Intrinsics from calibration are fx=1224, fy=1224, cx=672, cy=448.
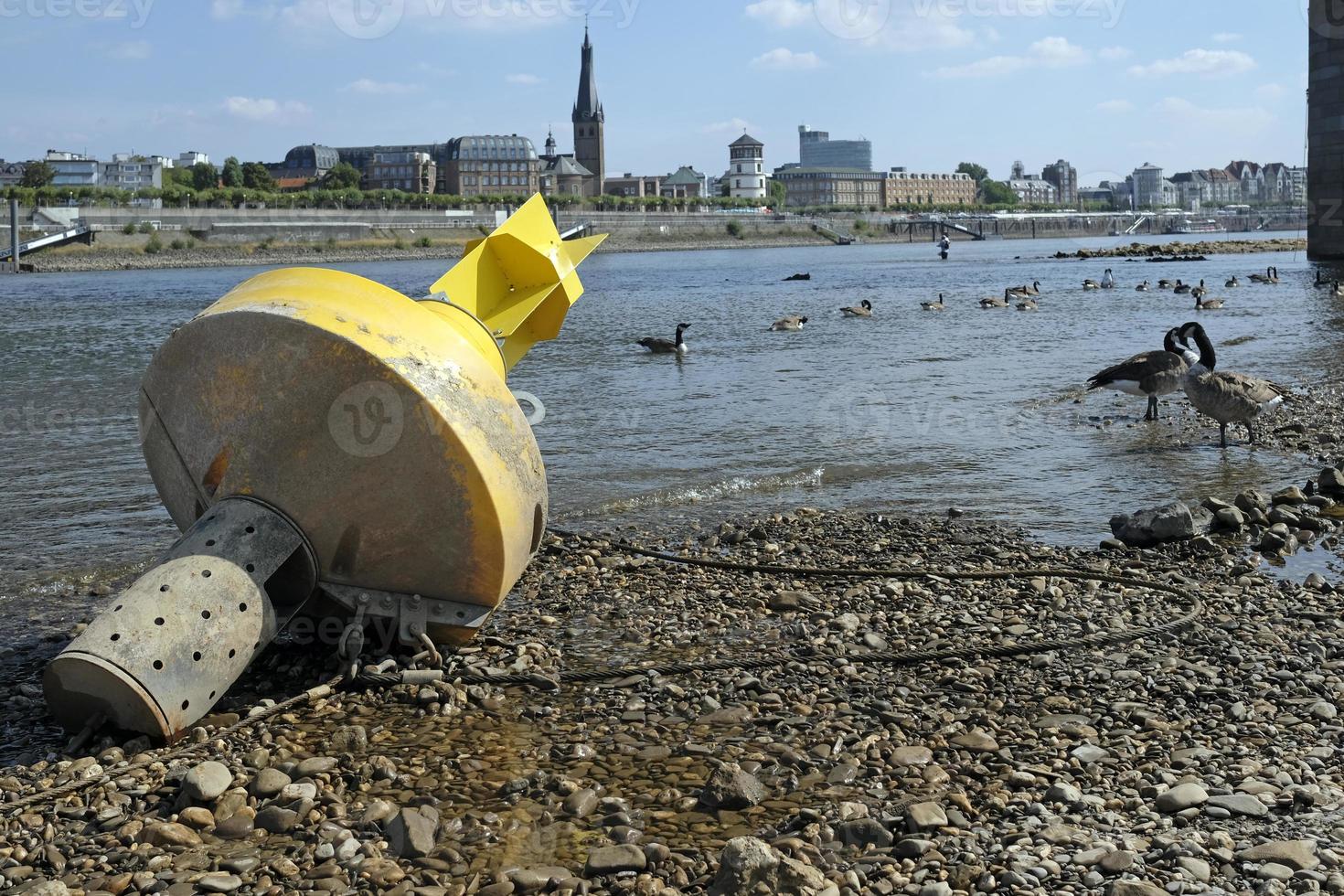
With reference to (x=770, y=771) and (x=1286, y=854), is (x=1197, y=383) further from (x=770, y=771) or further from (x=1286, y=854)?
(x=1286, y=854)

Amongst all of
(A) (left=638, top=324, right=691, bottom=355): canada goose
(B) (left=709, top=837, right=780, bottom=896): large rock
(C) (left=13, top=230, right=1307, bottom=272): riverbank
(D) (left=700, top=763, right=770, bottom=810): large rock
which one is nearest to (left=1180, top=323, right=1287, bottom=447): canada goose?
(D) (left=700, top=763, right=770, bottom=810): large rock

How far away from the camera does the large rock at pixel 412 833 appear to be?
4395 millimetres

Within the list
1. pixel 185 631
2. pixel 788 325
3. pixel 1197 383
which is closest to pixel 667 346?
pixel 788 325

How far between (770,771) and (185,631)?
2616 mm

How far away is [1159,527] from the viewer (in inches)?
341

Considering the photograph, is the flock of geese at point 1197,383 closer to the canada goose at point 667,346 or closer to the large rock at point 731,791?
the large rock at point 731,791

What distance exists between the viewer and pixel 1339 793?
4.52 metres

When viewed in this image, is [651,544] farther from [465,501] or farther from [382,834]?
[382,834]

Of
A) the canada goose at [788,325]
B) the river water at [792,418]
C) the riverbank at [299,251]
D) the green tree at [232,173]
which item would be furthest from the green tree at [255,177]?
the canada goose at [788,325]

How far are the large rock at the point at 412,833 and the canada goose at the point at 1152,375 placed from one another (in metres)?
12.3

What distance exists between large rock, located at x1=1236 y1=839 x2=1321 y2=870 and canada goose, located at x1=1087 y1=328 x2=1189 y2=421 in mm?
11293

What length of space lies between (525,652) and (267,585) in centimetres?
136

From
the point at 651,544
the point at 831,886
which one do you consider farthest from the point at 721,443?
the point at 831,886

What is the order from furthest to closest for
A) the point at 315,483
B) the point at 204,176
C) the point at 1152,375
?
the point at 204,176, the point at 1152,375, the point at 315,483
